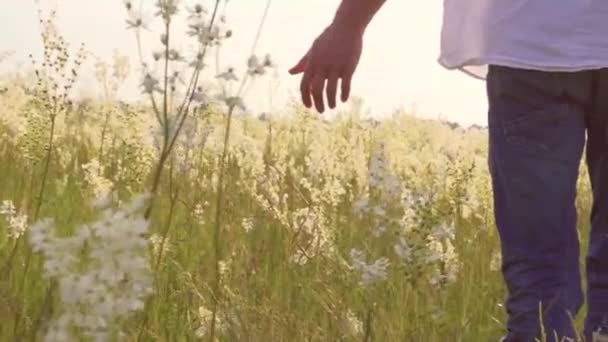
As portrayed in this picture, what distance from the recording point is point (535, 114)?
2020 mm

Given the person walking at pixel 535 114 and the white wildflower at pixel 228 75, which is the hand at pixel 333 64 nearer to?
the person walking at pixel 535 114

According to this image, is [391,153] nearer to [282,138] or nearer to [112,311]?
[282,138]

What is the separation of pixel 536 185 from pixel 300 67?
0.54 metres

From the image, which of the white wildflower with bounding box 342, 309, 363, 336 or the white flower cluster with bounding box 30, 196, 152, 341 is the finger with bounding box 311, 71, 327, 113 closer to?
the white wildflower with bounding box 342, 309, 363, 336

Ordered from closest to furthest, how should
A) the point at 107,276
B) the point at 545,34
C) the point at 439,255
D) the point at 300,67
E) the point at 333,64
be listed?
the point at 107,276
the point at 439,255
the point at 545,34
the point at 333,64
the point at 300,67

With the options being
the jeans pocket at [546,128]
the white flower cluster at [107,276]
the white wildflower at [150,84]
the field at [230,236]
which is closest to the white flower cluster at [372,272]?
the field at [230,236]

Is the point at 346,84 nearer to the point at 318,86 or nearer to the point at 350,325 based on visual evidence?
the point at 318,86

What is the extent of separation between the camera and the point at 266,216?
4191 mm

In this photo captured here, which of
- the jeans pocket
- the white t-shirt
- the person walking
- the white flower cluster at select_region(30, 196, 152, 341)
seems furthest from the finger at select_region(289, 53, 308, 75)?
the white flower cluster at select_region(30, 196, 152, 341)

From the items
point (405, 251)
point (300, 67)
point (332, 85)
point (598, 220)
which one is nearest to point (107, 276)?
point (405, 251)

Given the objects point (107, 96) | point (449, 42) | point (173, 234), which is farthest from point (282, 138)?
point (449, 42)

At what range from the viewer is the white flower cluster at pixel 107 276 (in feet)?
3.67

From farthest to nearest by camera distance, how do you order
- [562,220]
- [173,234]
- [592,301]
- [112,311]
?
1. [173,234]
2. [592,301]
3. [562,220]
4. [112,311]

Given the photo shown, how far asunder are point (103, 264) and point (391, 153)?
13.9 feet
